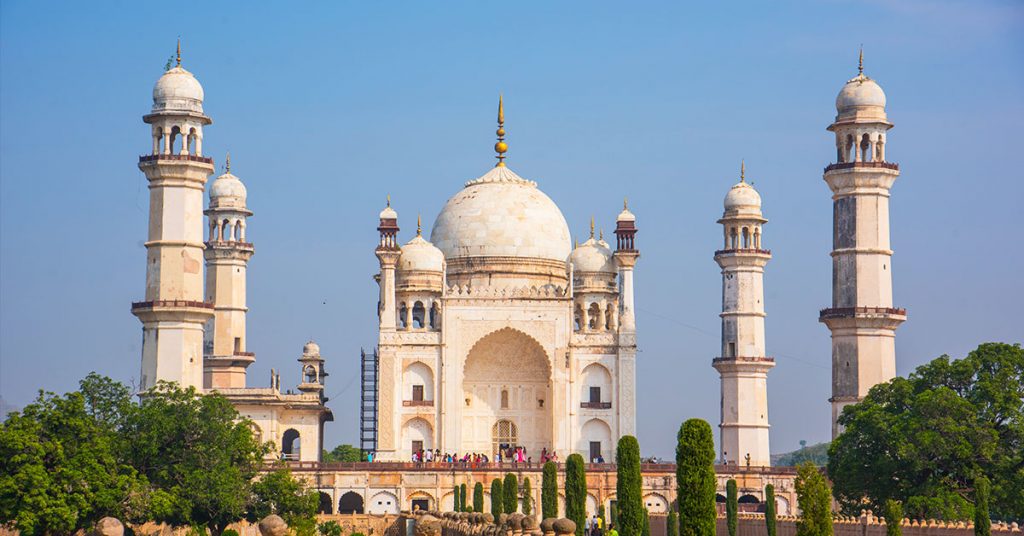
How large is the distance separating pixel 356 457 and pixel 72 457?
51.2 m

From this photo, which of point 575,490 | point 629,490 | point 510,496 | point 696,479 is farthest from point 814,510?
point 510,496

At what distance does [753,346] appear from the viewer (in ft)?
176

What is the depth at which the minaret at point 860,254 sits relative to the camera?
4866cm

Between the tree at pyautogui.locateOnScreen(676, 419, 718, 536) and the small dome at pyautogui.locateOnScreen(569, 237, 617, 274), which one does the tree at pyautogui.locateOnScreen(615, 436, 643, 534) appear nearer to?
the tree at pyautogui.locateOnScreen(676, 419, 718, 536)

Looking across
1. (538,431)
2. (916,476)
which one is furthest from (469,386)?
(916,476)

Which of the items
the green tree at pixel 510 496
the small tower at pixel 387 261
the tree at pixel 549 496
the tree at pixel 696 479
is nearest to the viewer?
the tree at pixel 696 479

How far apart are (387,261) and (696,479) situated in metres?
28.6

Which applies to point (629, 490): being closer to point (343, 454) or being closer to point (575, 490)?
point (575, 490)

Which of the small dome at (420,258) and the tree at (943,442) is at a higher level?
the small dome at (420,258)

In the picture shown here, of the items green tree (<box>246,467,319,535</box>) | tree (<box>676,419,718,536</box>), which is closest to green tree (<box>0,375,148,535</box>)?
green tree (<box>246,467,319,535</box>)

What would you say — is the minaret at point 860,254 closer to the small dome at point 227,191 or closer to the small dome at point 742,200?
the small dome at point 742,200

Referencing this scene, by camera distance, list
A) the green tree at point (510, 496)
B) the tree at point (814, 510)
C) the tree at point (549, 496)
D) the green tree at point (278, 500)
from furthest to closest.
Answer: the green tree at point (278, 500), the green tree at point (510, 496), the tree at point (549, 496), the tree at point (814, 510)

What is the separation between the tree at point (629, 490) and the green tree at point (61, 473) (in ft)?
37.8

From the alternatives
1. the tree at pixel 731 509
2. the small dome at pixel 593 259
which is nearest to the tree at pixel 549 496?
the tree at pixel 731 509
